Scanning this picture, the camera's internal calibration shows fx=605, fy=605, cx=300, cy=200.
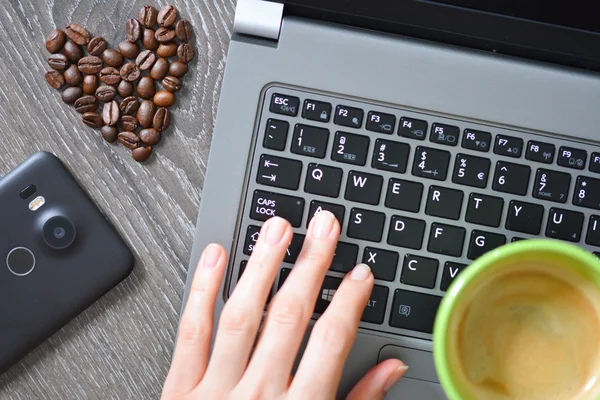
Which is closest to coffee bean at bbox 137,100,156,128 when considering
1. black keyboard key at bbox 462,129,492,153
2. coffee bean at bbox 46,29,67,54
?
coffee bean at bbox 46,29,67,54

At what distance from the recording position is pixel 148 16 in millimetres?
610

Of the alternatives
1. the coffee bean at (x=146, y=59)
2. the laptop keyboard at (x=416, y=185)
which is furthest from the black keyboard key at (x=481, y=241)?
the coffee bean at (x=146, y=59)

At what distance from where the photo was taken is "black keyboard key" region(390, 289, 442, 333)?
533mm

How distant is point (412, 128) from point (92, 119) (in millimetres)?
324

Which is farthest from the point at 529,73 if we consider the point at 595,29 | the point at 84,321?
the point at 84,321

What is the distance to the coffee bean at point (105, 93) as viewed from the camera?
2.04 ft

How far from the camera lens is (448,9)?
1.67ft

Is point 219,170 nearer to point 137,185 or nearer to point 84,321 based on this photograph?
point 137,185

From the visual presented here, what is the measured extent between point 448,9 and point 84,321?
467mm

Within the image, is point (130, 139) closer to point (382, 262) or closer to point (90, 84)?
point (90, 84)

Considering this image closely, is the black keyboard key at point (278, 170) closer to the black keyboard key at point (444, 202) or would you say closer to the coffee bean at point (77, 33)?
the black keyboard key at point (444, 202)

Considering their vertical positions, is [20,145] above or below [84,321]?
above

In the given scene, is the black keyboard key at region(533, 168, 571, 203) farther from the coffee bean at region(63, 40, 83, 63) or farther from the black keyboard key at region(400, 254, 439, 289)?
the coffee bean at region(63, 40, 83, 63)

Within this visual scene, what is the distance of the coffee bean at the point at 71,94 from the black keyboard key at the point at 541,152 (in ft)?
1.45
